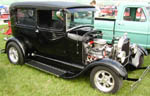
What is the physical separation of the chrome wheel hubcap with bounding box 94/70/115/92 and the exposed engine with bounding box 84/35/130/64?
0.45 metres

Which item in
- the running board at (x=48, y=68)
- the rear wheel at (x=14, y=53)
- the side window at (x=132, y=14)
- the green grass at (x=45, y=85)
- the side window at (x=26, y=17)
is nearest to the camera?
the green grass at (x=45, y=85)

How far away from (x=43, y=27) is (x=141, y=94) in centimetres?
274

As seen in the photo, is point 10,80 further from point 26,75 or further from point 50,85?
point 50,85

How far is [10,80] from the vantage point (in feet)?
13.1

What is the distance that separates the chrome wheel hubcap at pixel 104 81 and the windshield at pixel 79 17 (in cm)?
127

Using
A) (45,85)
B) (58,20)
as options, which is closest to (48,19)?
(58,20)

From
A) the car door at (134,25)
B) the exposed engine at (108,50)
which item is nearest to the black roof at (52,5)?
the exposed engine at (108,50)

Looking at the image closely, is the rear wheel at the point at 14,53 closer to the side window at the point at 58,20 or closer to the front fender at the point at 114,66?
the side window at the point at 58,20

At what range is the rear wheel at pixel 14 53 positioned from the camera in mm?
4556

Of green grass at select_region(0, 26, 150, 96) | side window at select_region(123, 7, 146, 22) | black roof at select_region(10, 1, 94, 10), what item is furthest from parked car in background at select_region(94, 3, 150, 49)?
black roof at select_region(10, 1, 94, 10)

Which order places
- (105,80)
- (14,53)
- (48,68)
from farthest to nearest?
(14,53), (48,68), (105,80)

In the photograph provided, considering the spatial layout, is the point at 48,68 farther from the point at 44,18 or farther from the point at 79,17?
the point at 79,17

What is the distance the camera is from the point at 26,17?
14.7 ft

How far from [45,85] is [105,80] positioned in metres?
1.37
